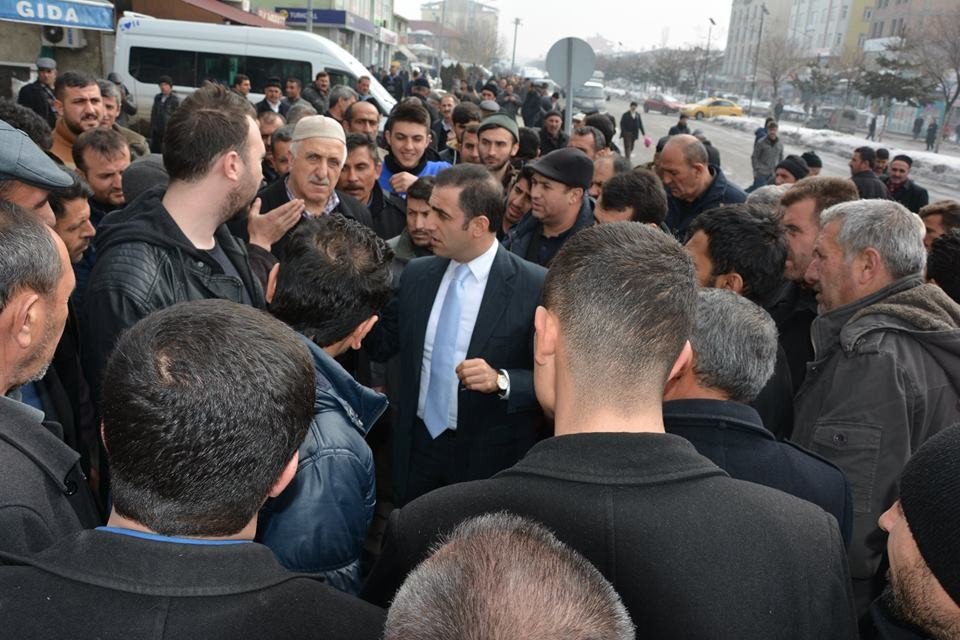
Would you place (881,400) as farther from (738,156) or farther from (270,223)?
(738,156)

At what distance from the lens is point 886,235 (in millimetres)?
2736

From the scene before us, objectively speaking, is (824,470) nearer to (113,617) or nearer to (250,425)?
(250,425)

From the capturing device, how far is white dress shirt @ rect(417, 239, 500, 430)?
10.9ft

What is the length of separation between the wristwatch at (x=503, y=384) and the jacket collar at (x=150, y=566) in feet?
5.80

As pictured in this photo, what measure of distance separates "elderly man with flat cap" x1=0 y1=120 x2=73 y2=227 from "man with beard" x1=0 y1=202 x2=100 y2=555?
2.94ft

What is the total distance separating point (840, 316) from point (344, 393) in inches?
75.5

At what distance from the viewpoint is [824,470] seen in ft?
6.37

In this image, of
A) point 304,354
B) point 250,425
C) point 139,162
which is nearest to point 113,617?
point 250,425

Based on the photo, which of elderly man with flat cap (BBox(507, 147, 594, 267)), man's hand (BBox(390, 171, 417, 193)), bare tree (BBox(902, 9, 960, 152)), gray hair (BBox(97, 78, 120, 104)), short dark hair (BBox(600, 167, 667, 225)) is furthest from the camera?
bare tree (BBox(902, 9, 960, 152))

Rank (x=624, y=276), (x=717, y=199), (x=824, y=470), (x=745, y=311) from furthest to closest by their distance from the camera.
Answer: (x=717, y=199) < (x=745, y=311) < (x=824, y=470) < (x=624, y=276)

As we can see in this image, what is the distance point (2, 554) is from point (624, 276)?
4.20ft

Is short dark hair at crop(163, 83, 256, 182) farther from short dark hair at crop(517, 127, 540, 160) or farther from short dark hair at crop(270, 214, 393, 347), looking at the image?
short dark hair at crop(517, 127, 540, 160)

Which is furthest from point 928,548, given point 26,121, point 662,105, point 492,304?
point 662,105

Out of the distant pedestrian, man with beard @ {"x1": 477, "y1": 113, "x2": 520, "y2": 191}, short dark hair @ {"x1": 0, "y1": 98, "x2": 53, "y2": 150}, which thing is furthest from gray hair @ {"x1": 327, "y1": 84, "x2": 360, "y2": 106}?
the distant pedestrian
